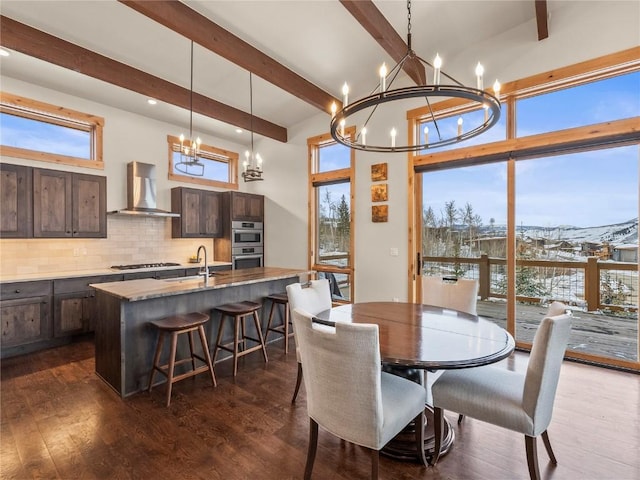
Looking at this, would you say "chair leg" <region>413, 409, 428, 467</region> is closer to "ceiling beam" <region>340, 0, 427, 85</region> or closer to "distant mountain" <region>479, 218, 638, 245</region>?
"distant mountain" <region>479, 218, 638, 245</region>

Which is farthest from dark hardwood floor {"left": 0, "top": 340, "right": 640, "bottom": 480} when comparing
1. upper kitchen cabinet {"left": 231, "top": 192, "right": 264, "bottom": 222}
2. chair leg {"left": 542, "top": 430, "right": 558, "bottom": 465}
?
upper kitchen cabinet {"left": 231, "top": 192, "right": 264, "bottom": 222}

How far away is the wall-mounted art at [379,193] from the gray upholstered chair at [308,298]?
89.8 inches

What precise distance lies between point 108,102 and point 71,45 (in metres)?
1.37

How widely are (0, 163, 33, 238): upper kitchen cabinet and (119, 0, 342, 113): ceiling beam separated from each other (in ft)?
8.86

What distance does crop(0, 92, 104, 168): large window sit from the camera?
4.06m

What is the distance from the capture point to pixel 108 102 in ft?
15.7

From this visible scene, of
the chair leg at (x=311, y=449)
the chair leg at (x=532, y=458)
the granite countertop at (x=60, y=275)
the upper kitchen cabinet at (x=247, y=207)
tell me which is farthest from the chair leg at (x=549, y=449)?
the upper kitchen cabinet at (x=247, y=207)

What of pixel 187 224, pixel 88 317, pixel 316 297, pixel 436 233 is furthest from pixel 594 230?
pixel 88 317

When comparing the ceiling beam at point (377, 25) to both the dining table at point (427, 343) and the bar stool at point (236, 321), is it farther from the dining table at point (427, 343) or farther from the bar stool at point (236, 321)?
the bar stool at point (236, 321)

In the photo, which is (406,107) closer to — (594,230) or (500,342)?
(594,230)

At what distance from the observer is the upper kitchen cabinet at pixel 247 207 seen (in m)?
6.04

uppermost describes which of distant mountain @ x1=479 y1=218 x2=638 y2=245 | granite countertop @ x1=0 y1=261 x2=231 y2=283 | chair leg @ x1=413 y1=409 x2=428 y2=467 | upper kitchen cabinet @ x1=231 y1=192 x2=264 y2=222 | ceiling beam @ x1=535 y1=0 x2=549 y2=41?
ceiling beam @ x1=535 y1=0 x2=549 y2=41

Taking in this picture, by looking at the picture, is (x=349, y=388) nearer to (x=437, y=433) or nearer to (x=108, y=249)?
(x=437, y=433)

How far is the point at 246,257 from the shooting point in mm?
6242
